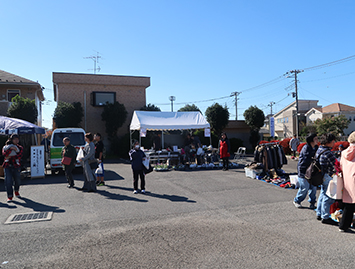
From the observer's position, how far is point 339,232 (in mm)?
4949

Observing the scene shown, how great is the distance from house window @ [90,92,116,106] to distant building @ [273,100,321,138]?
38.9 meters

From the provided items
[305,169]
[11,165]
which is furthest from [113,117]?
[305,169]

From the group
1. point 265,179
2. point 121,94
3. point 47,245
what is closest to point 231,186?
point 265,179

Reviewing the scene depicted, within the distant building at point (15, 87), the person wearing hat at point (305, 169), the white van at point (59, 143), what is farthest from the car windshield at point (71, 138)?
the distant building at point (15, 87)

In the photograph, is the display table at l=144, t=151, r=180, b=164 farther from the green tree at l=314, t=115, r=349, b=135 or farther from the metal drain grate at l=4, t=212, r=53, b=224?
the green tree at l=314, t=115, r=349, b=135

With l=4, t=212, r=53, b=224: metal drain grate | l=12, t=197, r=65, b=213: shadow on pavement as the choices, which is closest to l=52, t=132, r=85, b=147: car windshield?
l=12, t=197, r=65, b=213: shadow on pavement

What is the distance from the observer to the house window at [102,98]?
25047 millimetres

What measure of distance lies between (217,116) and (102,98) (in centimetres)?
1093

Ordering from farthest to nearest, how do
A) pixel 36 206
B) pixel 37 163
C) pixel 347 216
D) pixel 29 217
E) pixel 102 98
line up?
1. pixel 102 98
2. pixel 37 163
3. pixel 36 206
4. pixel 29 217
5. pixel 347 216

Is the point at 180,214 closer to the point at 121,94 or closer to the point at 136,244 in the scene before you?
the point at 136,244

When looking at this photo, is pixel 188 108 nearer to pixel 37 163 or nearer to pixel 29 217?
pixel 37 163

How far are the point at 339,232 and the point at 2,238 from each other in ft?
19.3

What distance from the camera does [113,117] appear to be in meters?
23.9

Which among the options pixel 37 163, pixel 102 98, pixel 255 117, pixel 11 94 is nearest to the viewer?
pixel 37 163
